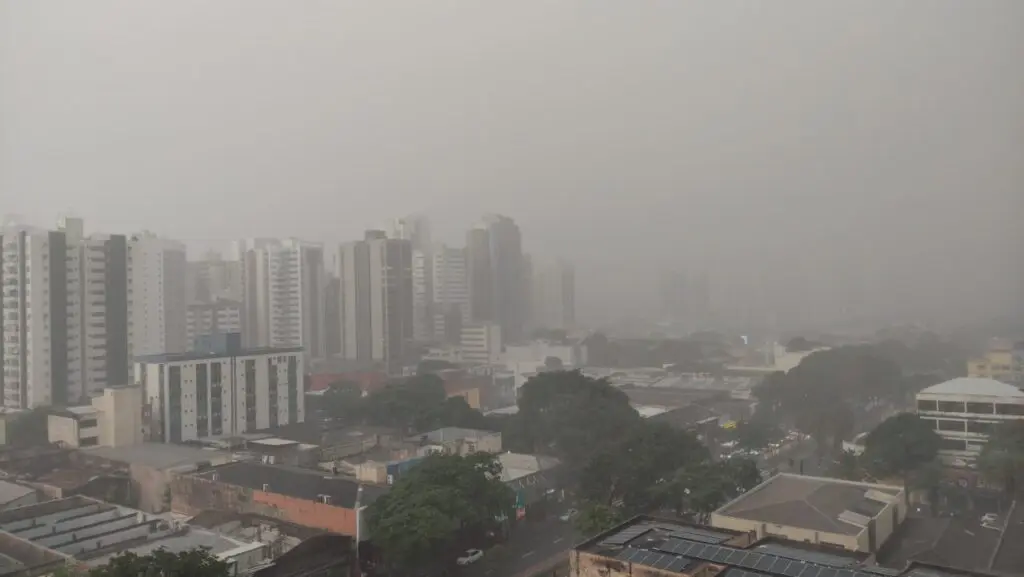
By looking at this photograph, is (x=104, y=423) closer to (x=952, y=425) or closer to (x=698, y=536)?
(x=698, y=536)

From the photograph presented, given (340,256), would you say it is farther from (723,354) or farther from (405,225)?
(723,354)

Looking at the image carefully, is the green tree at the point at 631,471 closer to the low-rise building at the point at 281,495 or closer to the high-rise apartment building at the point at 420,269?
the low-rise building at the point at 281,495

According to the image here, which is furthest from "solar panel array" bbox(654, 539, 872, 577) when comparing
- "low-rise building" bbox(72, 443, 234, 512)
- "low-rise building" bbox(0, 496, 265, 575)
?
"low-rise building" bbox(72, 443, 234, 512)

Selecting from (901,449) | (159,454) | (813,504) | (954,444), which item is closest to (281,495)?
(159,454)

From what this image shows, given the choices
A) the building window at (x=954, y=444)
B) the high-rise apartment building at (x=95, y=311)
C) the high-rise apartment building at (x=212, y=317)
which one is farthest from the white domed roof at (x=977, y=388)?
the high-rise apartment building at (x=212, y=317)

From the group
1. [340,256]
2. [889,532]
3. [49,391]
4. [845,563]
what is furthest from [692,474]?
[340,256]

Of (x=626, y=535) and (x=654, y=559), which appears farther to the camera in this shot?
(x=626, y=535)

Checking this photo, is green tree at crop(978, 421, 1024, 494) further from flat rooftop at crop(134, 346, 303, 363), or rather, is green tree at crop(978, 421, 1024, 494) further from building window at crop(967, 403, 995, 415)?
flat rooftop at crop(134, 346, 303, 363)
